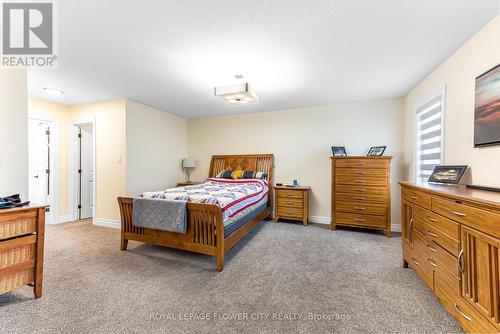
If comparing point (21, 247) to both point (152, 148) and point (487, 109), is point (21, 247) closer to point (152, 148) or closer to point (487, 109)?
point (152, 148)

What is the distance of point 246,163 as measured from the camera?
4898 millimetres

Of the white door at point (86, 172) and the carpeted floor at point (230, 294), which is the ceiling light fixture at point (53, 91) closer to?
the white door at point (86, 172)

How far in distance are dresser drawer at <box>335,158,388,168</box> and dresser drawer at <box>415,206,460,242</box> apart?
1.66m

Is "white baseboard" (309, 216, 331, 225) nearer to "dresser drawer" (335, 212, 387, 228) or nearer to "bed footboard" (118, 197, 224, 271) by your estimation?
"dresser drawer" (335, 212, 387, 228)

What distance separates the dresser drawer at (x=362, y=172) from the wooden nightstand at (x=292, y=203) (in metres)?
0.75

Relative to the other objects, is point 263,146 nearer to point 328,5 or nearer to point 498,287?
point 328,5

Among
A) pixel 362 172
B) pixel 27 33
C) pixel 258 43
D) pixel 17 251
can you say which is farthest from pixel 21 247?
pixel 362 172

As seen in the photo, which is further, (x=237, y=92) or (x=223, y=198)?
(x=237, y=92)

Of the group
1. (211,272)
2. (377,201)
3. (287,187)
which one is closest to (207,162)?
(287,187)

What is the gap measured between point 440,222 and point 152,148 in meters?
4.83

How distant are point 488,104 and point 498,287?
1630 millimetres

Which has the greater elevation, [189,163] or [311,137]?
[311,137]

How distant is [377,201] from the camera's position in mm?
3494

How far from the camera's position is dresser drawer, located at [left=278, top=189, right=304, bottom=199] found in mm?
4113
